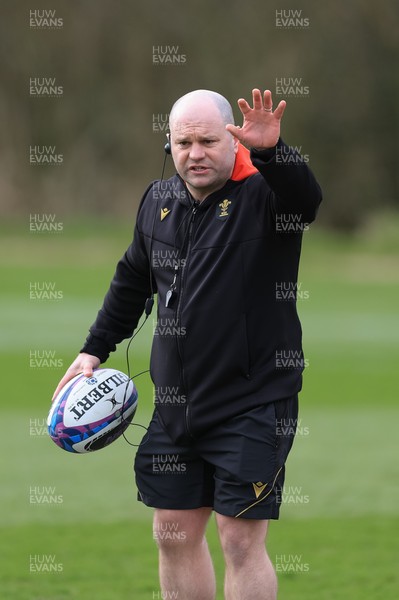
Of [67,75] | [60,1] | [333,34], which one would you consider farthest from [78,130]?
[333,34]

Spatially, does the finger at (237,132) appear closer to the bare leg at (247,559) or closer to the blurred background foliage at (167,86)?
the bare leg at (247,559)

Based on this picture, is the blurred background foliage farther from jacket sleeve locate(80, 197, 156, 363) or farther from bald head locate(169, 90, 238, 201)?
bald head locate(169, 90, 238, 201)

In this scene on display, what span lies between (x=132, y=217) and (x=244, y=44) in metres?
8.24

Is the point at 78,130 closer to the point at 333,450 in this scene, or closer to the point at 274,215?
the point at 333,450

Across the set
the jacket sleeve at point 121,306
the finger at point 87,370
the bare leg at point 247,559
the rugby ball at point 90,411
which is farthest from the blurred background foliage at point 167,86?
the bare leg at point 247,559

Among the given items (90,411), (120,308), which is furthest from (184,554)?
(120,308)

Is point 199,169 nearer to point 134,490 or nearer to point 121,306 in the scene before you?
point 121,306

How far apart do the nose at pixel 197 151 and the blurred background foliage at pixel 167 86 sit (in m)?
40.6

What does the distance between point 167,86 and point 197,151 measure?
48160 millimetres

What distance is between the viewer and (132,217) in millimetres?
45125

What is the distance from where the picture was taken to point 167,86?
52.2 m

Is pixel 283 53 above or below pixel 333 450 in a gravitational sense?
above

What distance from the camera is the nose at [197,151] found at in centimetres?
483

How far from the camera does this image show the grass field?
259 inches
